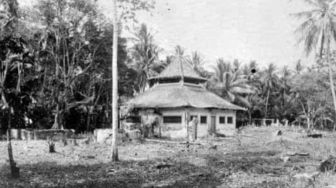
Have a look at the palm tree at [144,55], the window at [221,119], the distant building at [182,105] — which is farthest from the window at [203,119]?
the palm tree at [144,55]

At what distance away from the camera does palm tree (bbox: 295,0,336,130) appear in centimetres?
2631

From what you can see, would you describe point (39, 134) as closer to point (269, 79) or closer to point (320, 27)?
point (320, 27)

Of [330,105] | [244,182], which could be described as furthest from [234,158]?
[330,105]

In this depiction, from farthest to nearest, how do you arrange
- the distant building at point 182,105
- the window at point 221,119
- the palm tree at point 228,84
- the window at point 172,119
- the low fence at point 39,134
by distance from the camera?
the palm tree at point 228,84
the window at point 221,119
the window at point 172,119
the distant building at point 182,105
the low fence at point 39,134

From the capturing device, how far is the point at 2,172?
36.6ft

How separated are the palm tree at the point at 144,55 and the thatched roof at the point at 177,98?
403 inches

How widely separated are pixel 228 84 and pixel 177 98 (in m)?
14.0

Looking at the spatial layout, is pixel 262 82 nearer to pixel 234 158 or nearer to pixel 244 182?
pixel 234 158

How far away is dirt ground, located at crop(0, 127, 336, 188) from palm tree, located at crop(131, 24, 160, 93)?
82.2ft

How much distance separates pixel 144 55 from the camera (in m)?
44.8

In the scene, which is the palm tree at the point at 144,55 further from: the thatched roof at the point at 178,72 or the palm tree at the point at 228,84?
the thatched roof at the point at 178,72

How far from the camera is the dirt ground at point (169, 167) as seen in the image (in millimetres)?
9983

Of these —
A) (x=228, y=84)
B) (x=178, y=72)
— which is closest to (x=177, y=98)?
(x=178, y=72)

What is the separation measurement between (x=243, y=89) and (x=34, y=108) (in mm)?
23250
